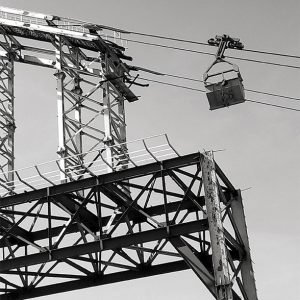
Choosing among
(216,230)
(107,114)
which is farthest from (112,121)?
(216,230)

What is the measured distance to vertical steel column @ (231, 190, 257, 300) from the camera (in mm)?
30797

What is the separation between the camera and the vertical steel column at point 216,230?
27.8 meters

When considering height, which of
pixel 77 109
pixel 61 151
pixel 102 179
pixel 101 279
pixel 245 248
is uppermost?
pixel 77 109

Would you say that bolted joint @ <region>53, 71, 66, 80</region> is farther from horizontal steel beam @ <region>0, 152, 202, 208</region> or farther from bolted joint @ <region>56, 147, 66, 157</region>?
horizontal steel beam @ <region>0, 152, 202, 208</region>

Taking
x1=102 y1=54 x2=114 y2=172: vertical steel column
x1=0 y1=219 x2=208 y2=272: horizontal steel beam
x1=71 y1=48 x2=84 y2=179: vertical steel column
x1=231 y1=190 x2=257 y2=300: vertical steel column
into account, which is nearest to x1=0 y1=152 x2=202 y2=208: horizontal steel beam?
x1=0 y1=219 x2=208 y2=272: horizontal steel beam

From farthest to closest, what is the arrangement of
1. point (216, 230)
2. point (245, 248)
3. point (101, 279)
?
point (101, 279), point (245, 248), point (216, 230)

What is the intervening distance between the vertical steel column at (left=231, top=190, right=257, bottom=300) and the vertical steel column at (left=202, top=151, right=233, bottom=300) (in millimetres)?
2944

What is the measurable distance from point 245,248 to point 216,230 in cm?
358

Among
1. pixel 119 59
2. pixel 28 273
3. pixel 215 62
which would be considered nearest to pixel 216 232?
pixel 215 62

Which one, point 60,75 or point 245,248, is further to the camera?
point 60,75

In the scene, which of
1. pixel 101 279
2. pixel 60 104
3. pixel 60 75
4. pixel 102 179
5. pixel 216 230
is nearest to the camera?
pixel 216 230

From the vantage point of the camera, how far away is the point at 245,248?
31.7 metres

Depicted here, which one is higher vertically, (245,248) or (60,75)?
(60,75)

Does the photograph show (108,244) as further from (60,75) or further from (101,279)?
(60,75)
